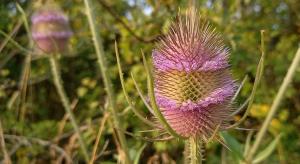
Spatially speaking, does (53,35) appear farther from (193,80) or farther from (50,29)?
(193,80)

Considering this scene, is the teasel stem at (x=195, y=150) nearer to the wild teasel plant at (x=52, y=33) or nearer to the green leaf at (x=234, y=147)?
the green leaf at (x=234, y=147)

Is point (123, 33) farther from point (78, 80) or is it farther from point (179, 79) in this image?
point (179, 79)

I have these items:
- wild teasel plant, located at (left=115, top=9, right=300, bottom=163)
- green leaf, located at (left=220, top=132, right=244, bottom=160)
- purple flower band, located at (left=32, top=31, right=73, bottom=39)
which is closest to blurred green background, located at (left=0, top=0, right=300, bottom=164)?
purple flower band, located at (left=32, top=31, right=73, bottom=39)

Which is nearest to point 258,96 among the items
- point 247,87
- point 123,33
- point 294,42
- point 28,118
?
point 247,87

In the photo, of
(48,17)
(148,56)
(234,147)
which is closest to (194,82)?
(234,147)

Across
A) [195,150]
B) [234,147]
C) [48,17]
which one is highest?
[48,17]

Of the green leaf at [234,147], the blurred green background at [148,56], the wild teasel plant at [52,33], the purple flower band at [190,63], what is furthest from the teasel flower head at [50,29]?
the purple flower band at [190,63]
